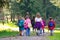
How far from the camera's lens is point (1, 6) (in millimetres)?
27234

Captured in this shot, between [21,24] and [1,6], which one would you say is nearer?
[21,24]

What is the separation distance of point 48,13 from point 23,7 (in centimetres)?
3199

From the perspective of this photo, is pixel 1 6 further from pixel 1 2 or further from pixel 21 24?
pixel 21 24

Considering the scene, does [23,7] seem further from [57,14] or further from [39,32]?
[57,14]

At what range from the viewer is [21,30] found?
22938 mm

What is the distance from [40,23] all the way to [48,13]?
5145cm

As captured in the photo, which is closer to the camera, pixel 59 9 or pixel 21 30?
pixel 21 30

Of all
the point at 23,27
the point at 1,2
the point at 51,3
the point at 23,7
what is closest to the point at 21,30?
the point at 23,27

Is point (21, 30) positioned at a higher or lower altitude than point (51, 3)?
lower

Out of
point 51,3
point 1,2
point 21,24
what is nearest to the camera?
point 21,24

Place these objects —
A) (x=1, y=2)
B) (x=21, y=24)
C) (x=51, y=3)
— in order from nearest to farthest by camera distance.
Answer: (x=21, y=24)
(x=1, y=2)
(x=51, y=3)

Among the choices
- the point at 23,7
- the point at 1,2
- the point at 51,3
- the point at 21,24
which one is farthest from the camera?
the point at 51,3

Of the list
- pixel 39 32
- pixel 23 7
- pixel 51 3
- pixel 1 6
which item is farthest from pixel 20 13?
pixel 51 3

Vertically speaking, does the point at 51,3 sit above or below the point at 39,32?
above
